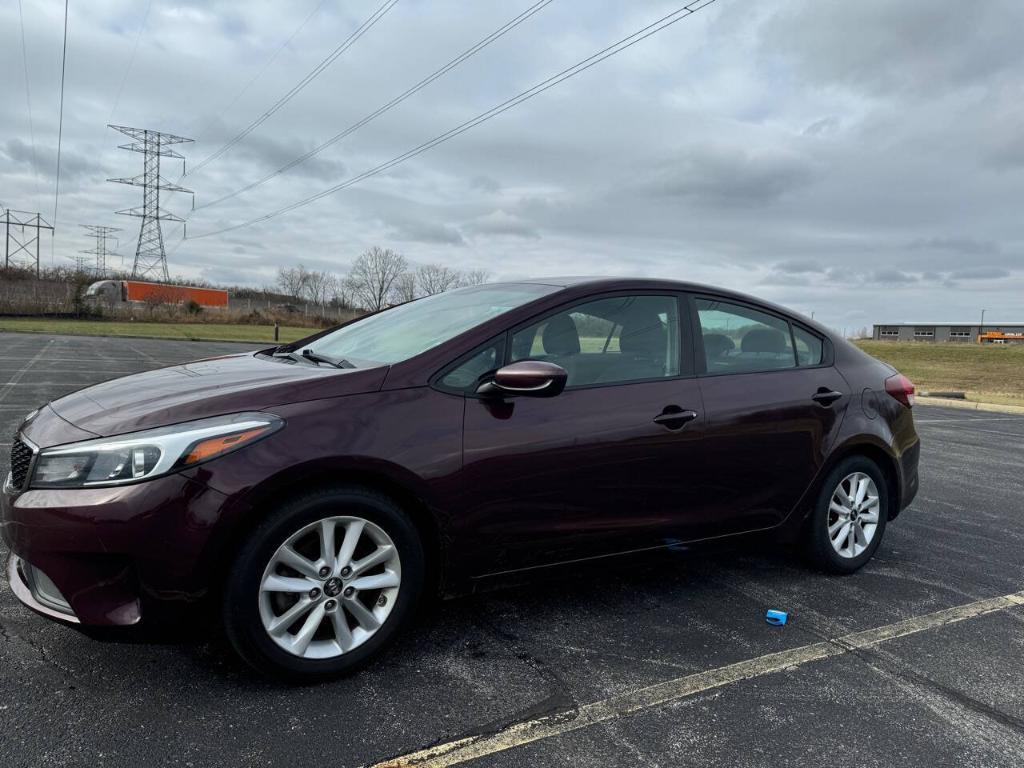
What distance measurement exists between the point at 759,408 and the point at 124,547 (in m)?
2.88

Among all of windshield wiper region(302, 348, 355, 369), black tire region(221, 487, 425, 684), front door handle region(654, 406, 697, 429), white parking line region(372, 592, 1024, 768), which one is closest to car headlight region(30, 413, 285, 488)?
black tire region(221, 487, 425, 684)

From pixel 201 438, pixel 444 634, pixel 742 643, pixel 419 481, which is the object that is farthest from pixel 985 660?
pixel 201 438

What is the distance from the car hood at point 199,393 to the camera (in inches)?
101

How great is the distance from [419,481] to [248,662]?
2.85ft

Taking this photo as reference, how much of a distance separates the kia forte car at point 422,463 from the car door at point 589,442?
0.01 m

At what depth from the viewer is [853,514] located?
161 inches

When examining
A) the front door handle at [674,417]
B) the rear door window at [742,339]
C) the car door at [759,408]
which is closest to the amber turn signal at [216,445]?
the front door handle at [674,417]

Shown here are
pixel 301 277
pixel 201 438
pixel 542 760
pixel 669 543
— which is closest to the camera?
pixel 542 760

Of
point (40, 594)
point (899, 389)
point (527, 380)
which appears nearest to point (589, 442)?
point (527, 380)

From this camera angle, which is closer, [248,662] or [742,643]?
[248,662]

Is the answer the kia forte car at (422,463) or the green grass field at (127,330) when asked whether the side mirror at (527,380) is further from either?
the green grass field at (127,330)

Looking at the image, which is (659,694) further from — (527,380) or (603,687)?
(527,380)

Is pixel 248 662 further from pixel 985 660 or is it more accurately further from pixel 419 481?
pixel 985 660

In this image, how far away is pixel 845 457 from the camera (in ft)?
13.3
